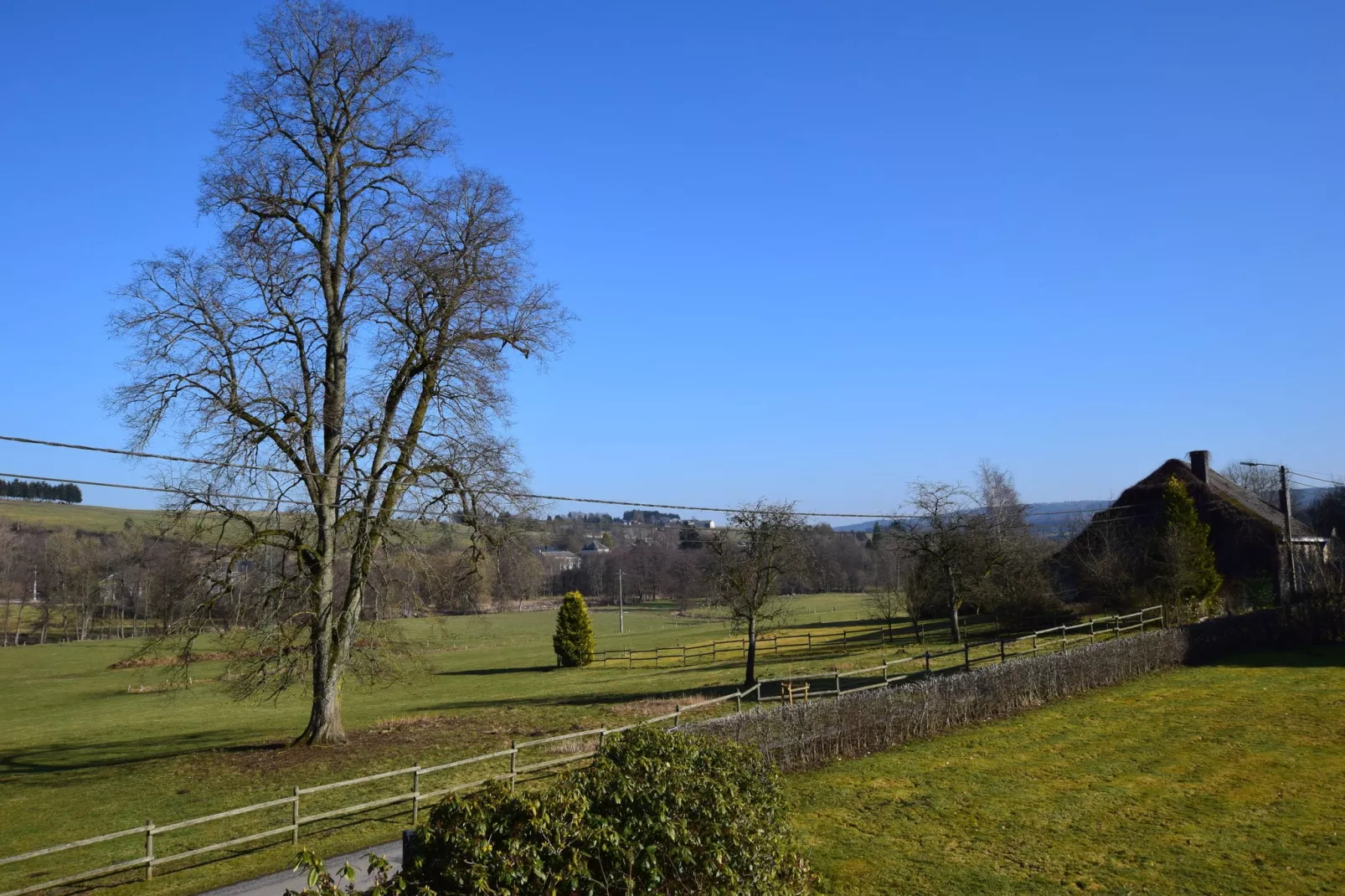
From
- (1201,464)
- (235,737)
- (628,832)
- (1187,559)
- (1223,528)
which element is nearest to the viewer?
(628,832)

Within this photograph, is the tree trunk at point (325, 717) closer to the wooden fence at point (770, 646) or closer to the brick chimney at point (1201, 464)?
the wooden fence at point (770, 646)

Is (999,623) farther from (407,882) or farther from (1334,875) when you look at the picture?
(407,882)

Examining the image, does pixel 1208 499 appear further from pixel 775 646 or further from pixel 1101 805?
pixel 1101 805

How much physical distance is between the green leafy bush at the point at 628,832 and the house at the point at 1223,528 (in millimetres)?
40385

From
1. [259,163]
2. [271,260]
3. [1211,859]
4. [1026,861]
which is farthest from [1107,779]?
[259,163]

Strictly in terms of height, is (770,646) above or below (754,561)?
below

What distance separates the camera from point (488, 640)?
2904 inches

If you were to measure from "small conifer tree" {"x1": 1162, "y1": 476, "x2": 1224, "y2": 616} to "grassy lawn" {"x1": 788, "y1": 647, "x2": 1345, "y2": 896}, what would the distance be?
1343cm

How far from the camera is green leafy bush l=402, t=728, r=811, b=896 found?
6.90m

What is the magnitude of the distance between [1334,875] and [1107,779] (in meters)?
5.40

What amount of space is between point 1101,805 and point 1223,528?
37.4 meters

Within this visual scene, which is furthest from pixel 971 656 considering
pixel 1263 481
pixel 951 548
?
pixel 1263 481

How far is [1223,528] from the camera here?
46.0m

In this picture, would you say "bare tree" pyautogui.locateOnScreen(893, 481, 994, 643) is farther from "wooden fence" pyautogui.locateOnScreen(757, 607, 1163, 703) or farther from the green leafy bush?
the green leafy bush
